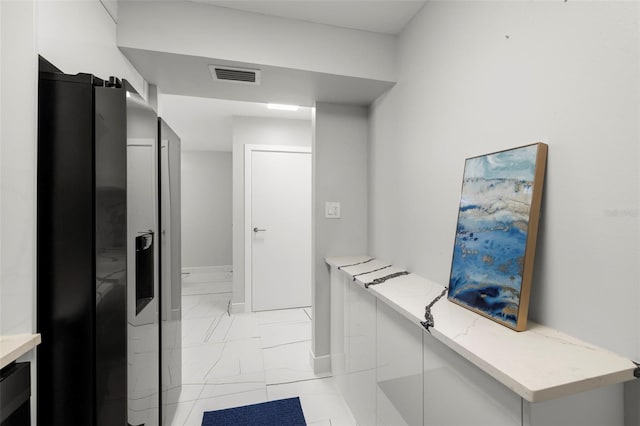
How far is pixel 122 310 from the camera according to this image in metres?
1.03

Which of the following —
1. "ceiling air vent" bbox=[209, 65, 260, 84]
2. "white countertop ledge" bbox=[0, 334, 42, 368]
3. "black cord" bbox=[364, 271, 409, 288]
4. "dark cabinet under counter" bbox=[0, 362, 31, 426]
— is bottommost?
"dark cabinet under counter" bbox=[0, 362, 31, 426]

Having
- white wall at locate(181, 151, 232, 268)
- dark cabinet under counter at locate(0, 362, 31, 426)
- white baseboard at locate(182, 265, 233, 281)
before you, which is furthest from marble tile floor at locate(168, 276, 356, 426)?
white wall at locate(181, 151, 232, 268)

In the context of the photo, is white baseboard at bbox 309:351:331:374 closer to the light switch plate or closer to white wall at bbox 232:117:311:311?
the light switch plate

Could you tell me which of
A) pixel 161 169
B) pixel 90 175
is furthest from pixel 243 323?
pixel 90 175

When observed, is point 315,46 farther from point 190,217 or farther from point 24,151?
point 190,217

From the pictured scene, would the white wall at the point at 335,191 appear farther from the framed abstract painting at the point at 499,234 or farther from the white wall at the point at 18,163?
the white wall at the point at 18,163

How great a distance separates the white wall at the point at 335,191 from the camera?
2.26 meters

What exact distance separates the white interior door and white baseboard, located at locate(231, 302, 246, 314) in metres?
0.15

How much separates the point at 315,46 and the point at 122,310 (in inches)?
68.2

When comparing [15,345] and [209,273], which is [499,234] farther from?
[209,273]

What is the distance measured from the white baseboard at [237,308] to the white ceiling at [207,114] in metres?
2.40

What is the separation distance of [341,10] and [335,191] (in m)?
1.19

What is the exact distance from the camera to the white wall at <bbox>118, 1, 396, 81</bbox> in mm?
1536

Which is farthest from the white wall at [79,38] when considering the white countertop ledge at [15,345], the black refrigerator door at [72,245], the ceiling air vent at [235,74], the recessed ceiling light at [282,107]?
the recessed ceiling light at [282,107]
